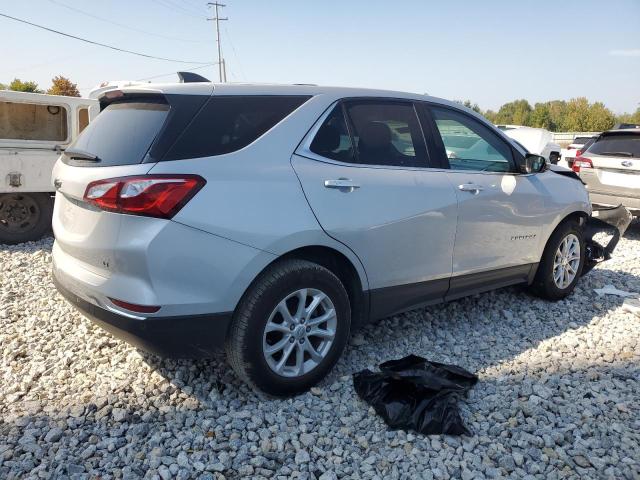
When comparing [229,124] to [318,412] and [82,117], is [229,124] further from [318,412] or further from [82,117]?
[82,117]

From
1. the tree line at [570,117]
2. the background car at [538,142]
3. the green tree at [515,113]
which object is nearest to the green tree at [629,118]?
the tree line at [570,117]

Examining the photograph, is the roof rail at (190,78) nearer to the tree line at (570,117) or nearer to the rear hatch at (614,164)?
the rear hatch at (614,164)

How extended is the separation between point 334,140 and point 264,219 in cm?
76

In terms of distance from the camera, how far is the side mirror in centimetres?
425

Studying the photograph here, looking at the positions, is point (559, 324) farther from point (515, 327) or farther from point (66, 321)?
point (66, 321)

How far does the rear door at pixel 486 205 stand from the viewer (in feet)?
12.4

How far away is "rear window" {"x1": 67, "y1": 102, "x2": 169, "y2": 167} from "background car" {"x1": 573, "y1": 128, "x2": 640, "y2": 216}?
23.3ft

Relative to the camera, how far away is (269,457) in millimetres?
2594

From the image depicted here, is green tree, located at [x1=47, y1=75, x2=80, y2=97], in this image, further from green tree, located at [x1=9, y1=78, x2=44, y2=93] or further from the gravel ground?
the gravel ground

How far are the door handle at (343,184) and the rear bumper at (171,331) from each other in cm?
91

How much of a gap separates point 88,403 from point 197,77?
2.06 metres

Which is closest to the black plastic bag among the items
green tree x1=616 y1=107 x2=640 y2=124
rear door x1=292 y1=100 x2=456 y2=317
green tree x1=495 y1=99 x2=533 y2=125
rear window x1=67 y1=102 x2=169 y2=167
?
rear door x1=292 y1=100 x2=456 y2=317

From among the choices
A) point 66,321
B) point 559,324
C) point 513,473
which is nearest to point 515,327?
point 559,324

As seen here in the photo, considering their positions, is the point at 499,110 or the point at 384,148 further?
the point at 499,110
